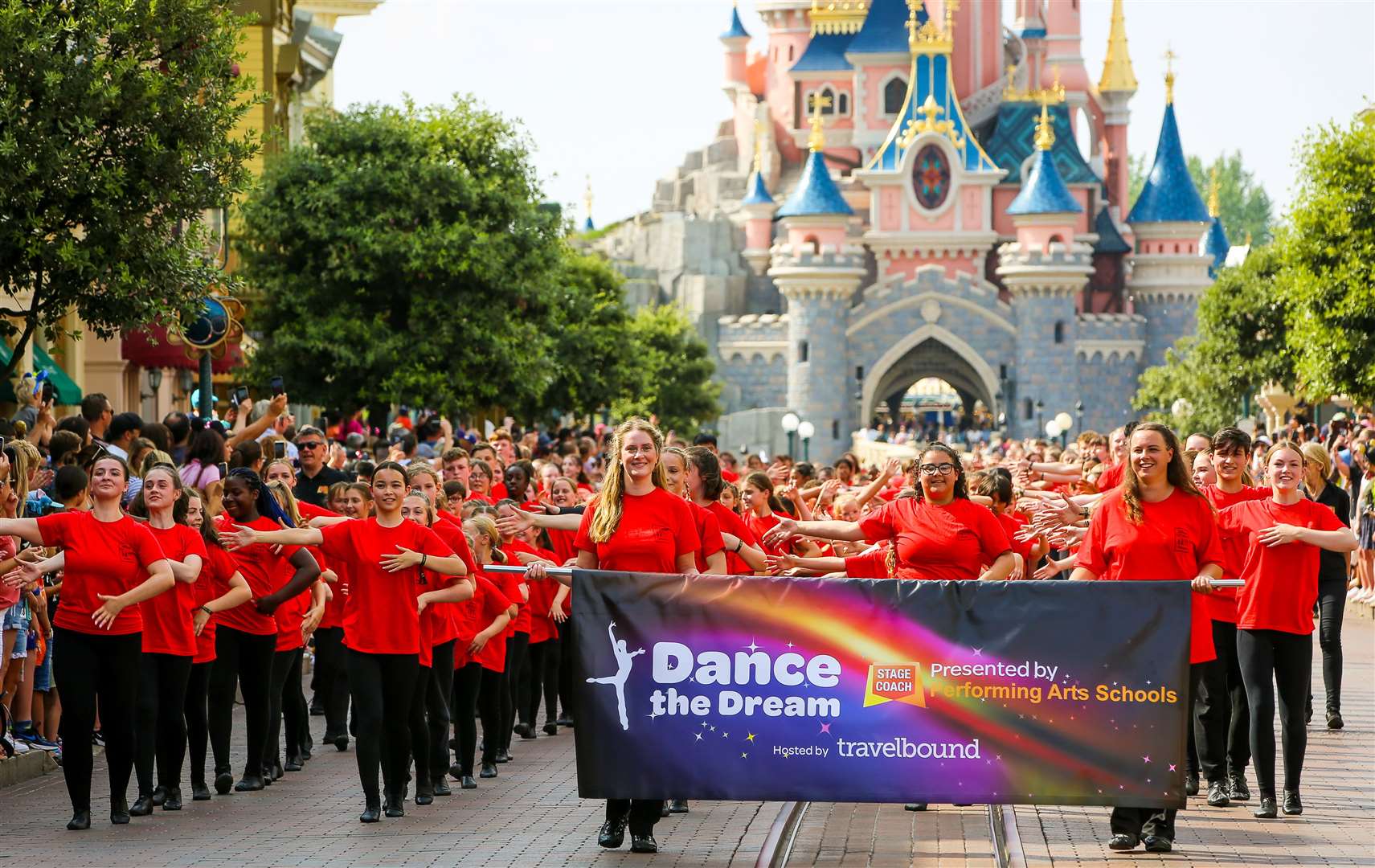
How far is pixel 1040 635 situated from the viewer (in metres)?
7.71

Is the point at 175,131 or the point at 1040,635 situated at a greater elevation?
the point at 175,131

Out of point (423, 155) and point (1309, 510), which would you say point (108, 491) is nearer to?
point (1309, 510)

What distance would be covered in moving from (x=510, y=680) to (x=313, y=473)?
2.98 meters

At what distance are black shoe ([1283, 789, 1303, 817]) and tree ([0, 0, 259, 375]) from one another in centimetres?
890

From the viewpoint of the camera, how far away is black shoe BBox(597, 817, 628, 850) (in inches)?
332

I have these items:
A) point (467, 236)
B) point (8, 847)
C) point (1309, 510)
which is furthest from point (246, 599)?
point (467, 236)

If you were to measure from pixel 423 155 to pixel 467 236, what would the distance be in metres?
1.78

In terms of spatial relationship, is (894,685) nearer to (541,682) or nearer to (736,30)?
(541,682)

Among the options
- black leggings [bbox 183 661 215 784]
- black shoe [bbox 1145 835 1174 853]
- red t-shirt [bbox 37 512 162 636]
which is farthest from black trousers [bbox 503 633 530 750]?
black shoe [bbox 1145 835 1174 853]

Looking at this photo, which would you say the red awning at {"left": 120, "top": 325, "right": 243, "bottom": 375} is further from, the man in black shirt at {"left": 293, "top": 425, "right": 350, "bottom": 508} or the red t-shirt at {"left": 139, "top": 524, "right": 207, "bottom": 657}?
the red t-shirt at {"left": 139, "top": 524, "right": 207, "bottom": 657}

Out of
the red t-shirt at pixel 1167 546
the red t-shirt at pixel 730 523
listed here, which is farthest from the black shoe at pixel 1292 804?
the red t-shirt at pixel 730 523

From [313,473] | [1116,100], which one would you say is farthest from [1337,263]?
[1116,100]

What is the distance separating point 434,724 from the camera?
1004 cm

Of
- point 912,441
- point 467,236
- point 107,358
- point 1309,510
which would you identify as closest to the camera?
point 1309,510
